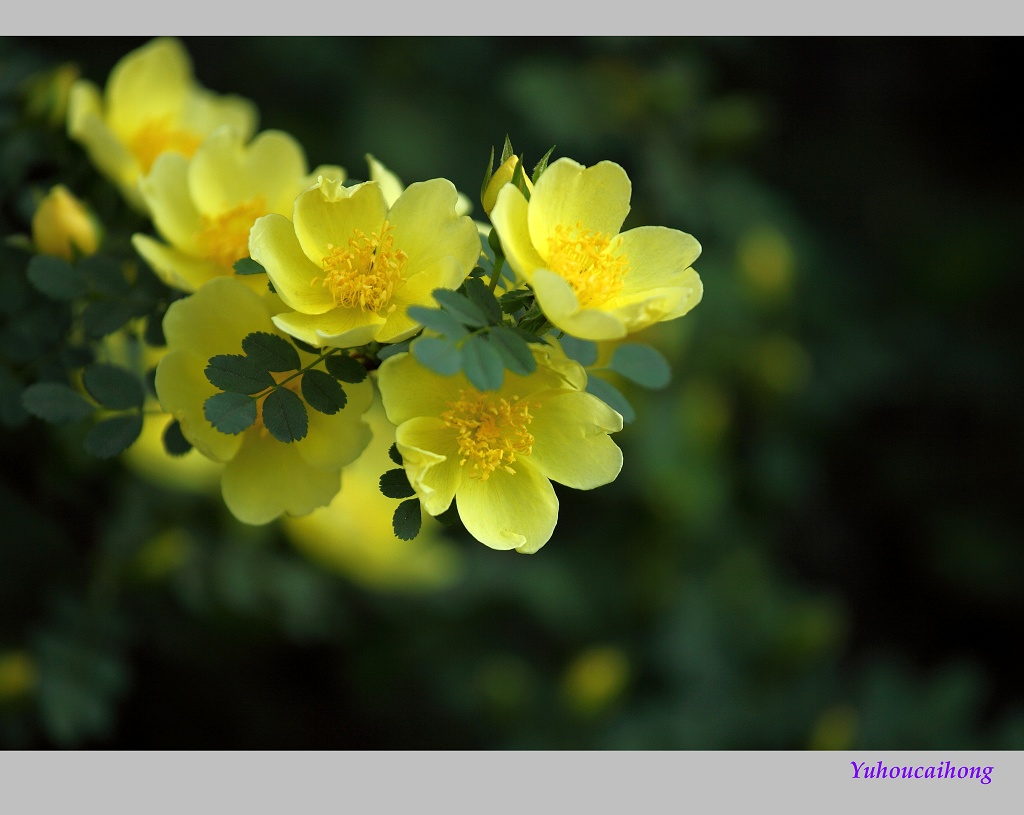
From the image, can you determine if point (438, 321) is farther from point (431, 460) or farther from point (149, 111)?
point (149, 111)

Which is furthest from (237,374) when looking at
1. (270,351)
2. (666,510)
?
(666,510)

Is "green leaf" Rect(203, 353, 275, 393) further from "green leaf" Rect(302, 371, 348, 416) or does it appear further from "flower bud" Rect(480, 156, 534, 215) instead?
"flower bud" Rect(480, 156, 534, 215)

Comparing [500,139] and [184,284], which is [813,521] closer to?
[500,139]

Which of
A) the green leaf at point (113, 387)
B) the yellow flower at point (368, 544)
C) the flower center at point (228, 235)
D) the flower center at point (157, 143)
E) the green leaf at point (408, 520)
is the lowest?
the yellow flower at point (368, 544)

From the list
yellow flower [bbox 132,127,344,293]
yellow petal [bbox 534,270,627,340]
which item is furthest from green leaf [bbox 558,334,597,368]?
yellow flower [bbox 132,127,344,293]

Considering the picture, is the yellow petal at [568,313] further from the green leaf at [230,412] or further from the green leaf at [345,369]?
the green leaf at [230,412]

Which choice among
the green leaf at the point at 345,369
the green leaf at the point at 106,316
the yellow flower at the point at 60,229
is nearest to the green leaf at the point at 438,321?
the green leaf at the point at 345,369

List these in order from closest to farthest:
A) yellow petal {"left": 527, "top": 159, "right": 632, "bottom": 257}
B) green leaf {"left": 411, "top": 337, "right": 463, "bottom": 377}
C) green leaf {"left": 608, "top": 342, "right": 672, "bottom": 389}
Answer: green leaf {"left": 411, "top": 337, "right": 463, "bottom": 377} → yellow petal {"left": 527, "top": 159, "right": 632, "bottom": 257} → green leaf {"left": 608, "top": 342, "right": 672, "bottom": 389}
